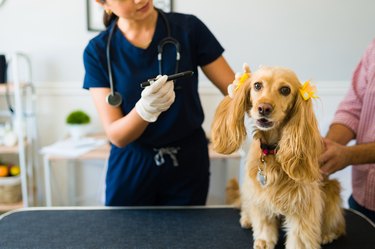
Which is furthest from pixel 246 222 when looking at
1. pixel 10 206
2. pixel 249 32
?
pixel 10 206

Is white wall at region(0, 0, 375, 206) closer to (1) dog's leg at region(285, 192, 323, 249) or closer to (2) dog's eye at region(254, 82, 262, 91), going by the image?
(1) dog's leg at region(285, 192, 323, 249)

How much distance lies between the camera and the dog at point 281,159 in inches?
34.9

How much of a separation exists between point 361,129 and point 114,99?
0.91 meters

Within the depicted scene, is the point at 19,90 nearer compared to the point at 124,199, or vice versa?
the point at 124,199

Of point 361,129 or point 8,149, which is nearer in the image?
point 361,129

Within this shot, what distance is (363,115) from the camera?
124 centimetres

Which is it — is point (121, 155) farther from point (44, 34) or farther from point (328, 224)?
point (44, 34)

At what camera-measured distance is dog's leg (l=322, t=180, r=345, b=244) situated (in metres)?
1.06

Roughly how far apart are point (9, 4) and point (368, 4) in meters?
2.46

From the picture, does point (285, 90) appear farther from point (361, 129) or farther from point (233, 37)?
point (233, 37)

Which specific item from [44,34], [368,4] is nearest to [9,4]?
[44,34]

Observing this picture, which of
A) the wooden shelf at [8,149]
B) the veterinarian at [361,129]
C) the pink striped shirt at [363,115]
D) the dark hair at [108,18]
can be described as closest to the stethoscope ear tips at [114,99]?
the dark hair at [108,18]

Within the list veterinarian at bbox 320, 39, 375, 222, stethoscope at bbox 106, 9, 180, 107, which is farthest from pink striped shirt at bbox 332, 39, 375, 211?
stethoscope at bbox 106, 9, 180, 107

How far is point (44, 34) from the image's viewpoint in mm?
2291
